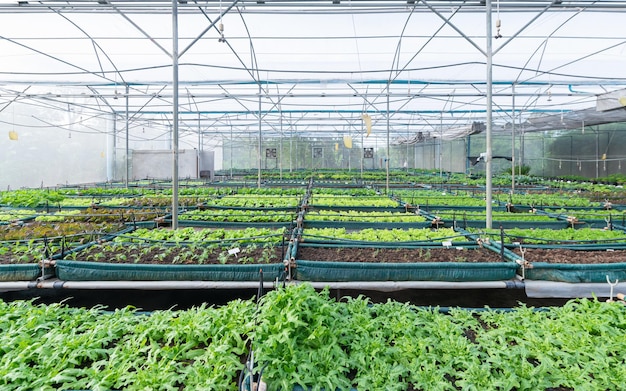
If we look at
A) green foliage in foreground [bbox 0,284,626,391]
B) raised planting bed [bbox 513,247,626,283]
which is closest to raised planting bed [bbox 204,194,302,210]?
raised planting bed [bbox 513,247,626,283]

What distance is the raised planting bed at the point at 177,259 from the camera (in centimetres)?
429

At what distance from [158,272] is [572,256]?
17.3ft

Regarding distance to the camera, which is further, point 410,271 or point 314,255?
point 314,255

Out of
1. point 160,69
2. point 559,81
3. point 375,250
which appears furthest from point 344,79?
point 375,250

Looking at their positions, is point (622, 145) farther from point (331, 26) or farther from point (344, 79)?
point (331, 26)

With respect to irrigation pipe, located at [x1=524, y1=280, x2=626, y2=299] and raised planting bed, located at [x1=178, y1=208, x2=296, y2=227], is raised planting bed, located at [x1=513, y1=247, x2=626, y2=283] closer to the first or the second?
irrigation pipe, located at [x1=524, y1=280, x2=626, y2=299]

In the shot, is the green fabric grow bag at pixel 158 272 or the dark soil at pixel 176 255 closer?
the green fabric grow bag at pixel 158 272

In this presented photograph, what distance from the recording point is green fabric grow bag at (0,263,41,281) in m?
4.28

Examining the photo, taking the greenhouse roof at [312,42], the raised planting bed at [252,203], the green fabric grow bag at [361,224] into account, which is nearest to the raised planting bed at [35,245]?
the greenhouse roof at [312,42]

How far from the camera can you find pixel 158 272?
4.31 m

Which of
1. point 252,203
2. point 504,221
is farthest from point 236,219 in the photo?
point 504,221

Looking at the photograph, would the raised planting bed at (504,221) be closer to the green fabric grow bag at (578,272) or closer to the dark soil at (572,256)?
the dark soil at (572,256)

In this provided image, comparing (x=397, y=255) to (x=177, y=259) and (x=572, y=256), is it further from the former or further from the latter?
(x=177, y=259)

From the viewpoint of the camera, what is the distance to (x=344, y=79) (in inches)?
519
